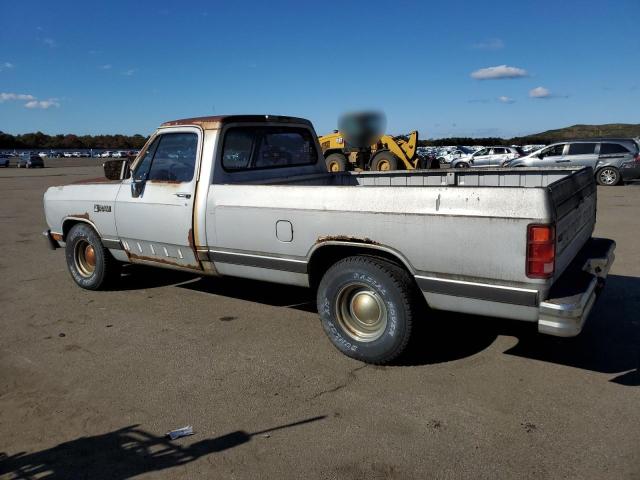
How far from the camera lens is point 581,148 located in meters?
18.5

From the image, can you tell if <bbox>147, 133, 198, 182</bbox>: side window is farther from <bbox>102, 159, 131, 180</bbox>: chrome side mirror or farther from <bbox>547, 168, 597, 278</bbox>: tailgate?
<bbox>547, 168, 597, 278</bbox>: tailgate

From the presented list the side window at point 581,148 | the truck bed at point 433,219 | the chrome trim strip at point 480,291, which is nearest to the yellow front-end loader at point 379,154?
the side window at point 581,148

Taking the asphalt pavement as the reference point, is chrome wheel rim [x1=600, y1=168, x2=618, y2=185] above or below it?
above

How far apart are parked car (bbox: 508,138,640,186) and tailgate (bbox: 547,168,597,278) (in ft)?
Answer: 47.8

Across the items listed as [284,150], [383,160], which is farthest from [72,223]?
[383,160]

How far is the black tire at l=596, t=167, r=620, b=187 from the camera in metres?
18.3

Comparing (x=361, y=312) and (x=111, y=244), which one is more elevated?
(x=111, y=244)

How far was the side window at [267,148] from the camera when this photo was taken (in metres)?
5.02

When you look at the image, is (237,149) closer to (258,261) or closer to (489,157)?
(258,261)

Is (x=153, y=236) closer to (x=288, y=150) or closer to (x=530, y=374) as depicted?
(x=288, y=150)

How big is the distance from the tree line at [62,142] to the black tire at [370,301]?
151402 mm

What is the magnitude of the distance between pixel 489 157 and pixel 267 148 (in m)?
24.8

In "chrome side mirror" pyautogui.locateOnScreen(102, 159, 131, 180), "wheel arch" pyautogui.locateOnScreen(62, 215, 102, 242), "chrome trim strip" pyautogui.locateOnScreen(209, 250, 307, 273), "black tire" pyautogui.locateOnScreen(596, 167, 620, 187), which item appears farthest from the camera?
"black tire" pyautogui.locateOnScreen(596, 167, 620, 187)

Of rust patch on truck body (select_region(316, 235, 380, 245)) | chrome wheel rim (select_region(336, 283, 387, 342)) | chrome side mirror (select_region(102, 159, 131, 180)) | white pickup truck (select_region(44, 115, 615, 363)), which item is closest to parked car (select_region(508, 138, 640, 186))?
white pickup truck (select_region(44, 115, 615, 363))
